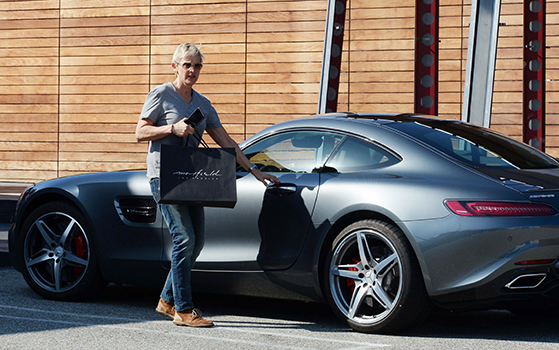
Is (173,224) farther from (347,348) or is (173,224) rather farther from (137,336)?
(347,348)

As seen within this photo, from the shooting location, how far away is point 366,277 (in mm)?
4535

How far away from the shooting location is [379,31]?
594 inches

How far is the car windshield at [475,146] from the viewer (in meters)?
4.54

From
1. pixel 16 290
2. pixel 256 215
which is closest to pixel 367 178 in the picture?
pixel 256 215

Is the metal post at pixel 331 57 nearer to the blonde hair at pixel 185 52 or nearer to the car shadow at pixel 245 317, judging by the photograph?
the car shadow at pixel 245 317

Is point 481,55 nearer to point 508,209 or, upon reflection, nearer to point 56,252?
point 508,209

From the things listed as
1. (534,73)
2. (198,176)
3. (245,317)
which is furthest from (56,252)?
(534,73)

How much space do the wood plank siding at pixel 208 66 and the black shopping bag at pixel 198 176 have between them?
425 inches

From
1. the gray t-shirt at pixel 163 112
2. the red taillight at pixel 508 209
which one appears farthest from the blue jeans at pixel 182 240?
the red taillight at pixel 508 209

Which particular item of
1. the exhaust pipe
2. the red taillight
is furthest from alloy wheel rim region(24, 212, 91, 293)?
the exhaust pipe

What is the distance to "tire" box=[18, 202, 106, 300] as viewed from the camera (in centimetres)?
563

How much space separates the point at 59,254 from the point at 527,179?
131 inches

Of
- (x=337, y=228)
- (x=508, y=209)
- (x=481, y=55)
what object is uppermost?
(x=481, y=55)

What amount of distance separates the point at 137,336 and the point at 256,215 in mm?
1031
